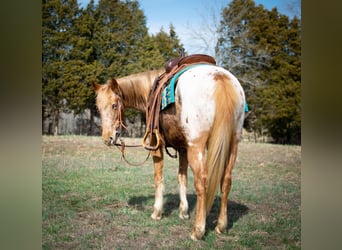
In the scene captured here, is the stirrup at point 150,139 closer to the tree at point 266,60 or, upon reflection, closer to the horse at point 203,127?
the horse at point 203,127

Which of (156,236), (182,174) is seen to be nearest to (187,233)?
(156,236)

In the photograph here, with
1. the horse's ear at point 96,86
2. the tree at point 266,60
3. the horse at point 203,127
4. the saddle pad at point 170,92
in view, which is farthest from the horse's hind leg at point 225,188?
Result: the horse's ear at point 96,86

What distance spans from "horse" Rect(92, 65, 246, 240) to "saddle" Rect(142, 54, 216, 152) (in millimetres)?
46

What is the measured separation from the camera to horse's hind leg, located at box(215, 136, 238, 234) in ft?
7.97

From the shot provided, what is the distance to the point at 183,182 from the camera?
8.59 feet

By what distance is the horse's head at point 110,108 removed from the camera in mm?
2609

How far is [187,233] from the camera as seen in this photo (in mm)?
2508

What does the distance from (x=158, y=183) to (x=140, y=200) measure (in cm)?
17

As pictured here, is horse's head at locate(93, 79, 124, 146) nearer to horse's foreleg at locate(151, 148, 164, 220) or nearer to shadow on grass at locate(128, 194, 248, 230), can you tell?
horse's foreleg at locate(151, 148, 164, 220)

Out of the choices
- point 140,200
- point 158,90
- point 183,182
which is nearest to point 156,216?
point 140,200

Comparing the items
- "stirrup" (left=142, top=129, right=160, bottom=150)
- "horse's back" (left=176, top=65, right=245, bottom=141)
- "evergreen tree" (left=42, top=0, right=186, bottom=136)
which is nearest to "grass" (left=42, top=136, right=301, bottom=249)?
"stirrup" (left=142, top=129, right=160, bottom=150)

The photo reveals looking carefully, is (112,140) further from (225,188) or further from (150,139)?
(225,188)
